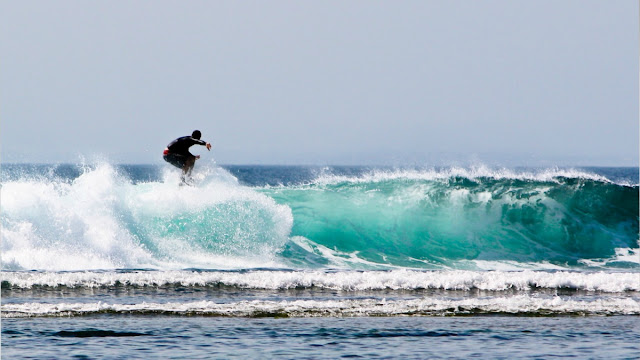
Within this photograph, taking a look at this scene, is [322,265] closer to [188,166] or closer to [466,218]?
[188,166]

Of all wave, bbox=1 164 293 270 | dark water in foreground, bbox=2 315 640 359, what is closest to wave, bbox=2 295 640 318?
dark water in foreground, bbox=2 315 640 359

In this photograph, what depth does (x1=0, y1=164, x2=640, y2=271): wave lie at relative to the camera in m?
18.2

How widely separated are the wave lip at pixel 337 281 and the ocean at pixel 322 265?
0.04m

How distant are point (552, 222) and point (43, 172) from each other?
13990mm

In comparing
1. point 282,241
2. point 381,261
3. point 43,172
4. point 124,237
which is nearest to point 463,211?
point 381,261

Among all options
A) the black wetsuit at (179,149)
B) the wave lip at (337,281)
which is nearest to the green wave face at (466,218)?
the black wetsuit at (179,149)

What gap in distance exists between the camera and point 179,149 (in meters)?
19.4

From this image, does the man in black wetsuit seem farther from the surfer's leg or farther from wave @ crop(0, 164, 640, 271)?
wave @ crop(0, 164, 640, 271)

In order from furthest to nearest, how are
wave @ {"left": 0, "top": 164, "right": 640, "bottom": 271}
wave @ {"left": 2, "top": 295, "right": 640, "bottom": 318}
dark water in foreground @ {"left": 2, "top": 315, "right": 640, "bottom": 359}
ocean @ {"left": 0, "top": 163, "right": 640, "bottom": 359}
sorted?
wave @ {"left": 0, "top": 164, "right": 640, "bottom": 271}, wave @ {"left": 2, "top": 295, "right": 640, "bottom": 318}, ocean @ {"left": 0, "top": 163, "right": 640, "bottom": 359}, dark water in foreground @ {"left": 2, "top": 315, "right": 640, "bottom": 359}

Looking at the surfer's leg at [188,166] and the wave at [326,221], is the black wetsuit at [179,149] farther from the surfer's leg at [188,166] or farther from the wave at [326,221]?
the wave at [326,221]

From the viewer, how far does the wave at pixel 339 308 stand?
1134 centimetres

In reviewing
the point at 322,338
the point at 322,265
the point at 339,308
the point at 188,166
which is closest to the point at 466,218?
the point at 322,265

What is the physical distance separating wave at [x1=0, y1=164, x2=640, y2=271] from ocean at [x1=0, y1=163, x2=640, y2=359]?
5 centimetres

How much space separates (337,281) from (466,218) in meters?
9.38
